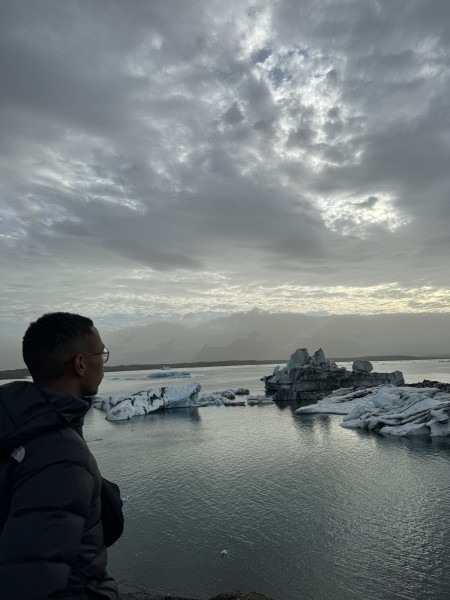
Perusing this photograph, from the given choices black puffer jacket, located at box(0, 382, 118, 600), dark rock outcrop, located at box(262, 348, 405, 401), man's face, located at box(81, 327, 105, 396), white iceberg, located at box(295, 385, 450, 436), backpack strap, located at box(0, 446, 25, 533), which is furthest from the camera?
dark rock outcrop, located at box(262, 348, 405, 401)

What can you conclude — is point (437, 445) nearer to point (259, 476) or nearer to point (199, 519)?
point (259, 476)

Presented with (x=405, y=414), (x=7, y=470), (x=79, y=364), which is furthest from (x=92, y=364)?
(x=405, y=414)

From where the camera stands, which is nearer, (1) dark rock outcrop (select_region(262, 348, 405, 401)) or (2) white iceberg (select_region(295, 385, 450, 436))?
(2) white iceberg (select_region(295, 385, 450, 436))

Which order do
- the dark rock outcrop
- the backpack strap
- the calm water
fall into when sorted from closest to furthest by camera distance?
the backpack strap, the calm water, the dark rock outcrop

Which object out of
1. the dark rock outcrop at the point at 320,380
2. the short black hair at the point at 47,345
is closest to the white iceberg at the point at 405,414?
the dark rock outcrop at the point at 320,380

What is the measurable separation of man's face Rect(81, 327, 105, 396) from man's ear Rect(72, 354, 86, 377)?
0.09 feet

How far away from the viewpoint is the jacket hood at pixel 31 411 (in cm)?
247

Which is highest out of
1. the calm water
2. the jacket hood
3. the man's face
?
the man's face

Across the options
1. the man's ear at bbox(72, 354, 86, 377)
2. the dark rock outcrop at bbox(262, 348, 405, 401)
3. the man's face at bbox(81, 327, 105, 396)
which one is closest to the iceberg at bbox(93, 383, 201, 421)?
the dark rock outcrop at bbox(262, 348, 405, 401)

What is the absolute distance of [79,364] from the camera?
9.88ft

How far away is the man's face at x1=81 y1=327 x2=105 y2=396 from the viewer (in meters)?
3.05

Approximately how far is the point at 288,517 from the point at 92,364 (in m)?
15.6

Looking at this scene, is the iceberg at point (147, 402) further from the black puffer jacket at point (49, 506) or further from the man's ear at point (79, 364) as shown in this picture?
the black puffer jacket at point (49, 506)

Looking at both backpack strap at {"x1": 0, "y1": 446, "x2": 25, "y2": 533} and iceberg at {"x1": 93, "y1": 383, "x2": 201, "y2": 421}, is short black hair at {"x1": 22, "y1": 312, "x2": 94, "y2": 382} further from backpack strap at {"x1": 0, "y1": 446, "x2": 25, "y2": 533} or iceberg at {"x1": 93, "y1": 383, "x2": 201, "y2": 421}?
iceberg at {"x1": 93, "y1": 383, "x2": 201, "y2": 421}
